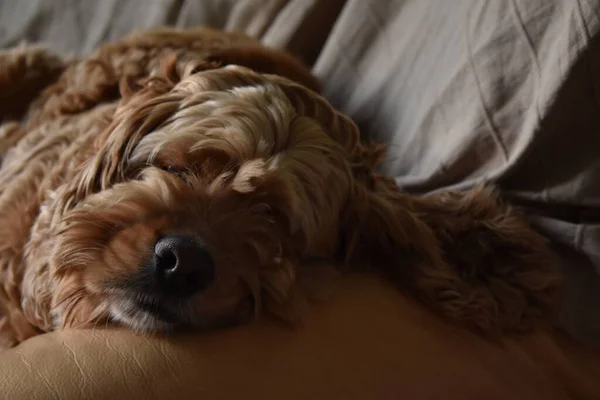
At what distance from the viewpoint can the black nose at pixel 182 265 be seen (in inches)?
40.0

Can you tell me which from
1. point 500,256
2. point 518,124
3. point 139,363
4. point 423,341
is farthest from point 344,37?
point 139,363

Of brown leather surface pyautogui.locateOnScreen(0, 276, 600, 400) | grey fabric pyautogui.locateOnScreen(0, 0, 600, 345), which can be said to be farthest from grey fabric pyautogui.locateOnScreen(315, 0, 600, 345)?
brown leather surface pyautogui.locateOnScreen(0, 276, 600, 400)

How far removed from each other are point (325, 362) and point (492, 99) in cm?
57

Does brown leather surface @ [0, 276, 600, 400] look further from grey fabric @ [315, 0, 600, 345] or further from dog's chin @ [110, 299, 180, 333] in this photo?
grey fabric @ [315, 0, 600, 345]

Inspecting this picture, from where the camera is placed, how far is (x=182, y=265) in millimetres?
1017

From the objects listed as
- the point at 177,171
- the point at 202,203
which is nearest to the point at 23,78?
the point at 177,171

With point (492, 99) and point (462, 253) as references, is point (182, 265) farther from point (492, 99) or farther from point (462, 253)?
point (492, 99)

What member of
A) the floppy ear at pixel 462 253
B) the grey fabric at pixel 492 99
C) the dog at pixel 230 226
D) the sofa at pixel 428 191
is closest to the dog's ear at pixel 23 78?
the dog at pixel 230 226

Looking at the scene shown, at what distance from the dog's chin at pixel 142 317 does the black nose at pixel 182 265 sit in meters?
0.04

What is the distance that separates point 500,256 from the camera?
1259 mm

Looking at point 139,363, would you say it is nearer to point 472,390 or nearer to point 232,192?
point 232,192

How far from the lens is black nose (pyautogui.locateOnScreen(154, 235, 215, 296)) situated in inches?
40.0

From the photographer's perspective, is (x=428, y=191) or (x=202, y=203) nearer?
→ (x=202, y=203)

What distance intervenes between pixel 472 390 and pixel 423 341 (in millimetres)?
108
